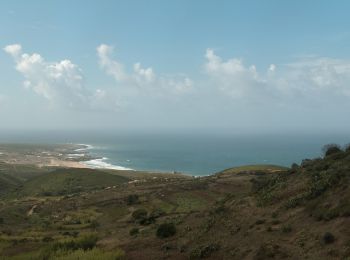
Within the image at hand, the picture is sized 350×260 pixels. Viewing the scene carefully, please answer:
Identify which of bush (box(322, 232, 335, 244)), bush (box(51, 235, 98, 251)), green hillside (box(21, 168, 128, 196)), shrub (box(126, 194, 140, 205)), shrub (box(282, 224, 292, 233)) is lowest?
green hillside (box(21, 168, 128, 196))

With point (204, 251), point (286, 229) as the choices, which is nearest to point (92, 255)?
point (204, 251)

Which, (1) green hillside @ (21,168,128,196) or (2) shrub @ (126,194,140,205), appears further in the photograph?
(1) green hillside @ (21,168,128,196)

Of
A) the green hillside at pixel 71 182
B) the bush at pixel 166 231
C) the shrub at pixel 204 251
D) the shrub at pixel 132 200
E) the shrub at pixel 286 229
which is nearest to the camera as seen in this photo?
the shrub at pixel 286 229

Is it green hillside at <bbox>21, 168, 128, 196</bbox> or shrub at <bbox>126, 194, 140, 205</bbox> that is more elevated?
shrub at <bbox>126, 194, 140, 205</bbox>

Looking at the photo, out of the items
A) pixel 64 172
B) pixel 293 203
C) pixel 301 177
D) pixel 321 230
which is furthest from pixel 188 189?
pixel 64 172

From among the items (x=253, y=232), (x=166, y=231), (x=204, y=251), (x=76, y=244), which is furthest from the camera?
(x=166, y=231)

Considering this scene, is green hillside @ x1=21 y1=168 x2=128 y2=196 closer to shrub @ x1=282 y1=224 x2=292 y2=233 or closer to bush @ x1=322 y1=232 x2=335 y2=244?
shrub @ x1=282 y1=224 x2=292 y2=233

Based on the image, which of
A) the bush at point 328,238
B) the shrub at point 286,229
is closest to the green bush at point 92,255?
the shrub at point 286,229

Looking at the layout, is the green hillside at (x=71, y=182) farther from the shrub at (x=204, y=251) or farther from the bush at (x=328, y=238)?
the bush at (x=328, y=238)

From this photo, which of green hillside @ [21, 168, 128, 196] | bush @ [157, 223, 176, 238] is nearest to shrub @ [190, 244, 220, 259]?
bush @ [157, 223, 176, 238]

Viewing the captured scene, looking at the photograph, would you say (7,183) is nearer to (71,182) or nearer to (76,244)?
(71,182)

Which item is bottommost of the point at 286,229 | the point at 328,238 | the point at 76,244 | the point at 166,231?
the point at 76,244
